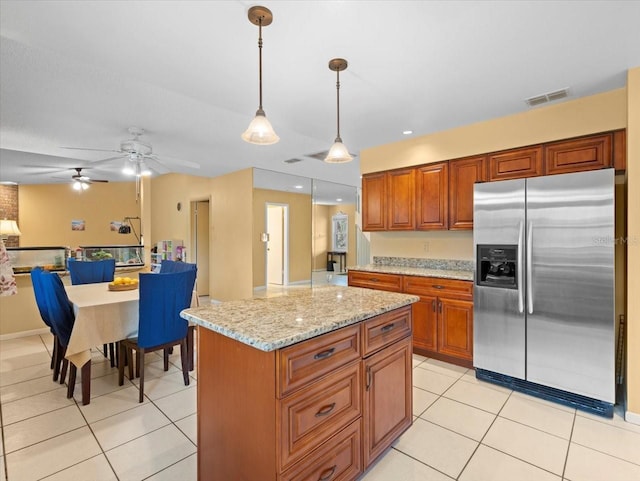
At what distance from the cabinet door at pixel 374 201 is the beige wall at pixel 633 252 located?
A: 2244mm

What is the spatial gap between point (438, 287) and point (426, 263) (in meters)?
0.75

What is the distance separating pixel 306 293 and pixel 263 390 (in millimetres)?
977

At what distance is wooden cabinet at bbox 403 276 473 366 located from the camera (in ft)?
9.82

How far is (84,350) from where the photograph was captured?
2.41m

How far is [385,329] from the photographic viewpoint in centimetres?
178

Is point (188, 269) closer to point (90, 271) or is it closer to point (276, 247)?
point (90, 271)

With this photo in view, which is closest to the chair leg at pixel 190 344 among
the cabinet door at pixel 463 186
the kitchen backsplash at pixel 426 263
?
the kitchen backsplash at pixel 426 263

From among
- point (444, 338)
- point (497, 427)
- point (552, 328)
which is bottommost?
point (497, 427)

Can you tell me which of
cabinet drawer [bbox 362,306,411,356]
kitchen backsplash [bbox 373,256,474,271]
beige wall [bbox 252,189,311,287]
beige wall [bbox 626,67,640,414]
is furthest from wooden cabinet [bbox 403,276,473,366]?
beige wall [bbox 252,189,311,287]

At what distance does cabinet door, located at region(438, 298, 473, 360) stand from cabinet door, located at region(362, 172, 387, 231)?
1.31 meters

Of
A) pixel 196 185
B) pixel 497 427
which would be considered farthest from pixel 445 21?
pixel 196 185

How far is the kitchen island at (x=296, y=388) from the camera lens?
1.23 meters

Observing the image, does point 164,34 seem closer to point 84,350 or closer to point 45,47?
point 45,47

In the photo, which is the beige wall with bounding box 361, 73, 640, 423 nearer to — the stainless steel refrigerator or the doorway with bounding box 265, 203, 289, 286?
the stainless steel refrigerator
